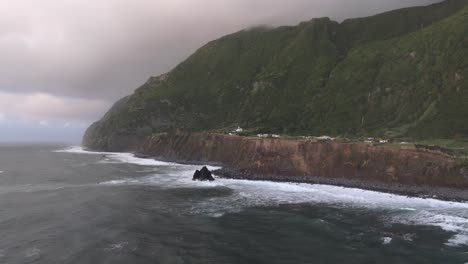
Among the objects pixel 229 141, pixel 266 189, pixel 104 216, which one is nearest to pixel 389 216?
pixel 266 189

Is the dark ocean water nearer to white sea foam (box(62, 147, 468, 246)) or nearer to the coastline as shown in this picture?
white sea foam (box(62, 147, 468, 246))

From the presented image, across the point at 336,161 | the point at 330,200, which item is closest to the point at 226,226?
the point at 330,200

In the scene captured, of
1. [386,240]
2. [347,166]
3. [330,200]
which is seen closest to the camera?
[386,240]

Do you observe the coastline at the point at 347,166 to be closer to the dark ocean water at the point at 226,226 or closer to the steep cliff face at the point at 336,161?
the steep cliff face at the point at 336,161

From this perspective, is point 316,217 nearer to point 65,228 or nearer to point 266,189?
point 266,189

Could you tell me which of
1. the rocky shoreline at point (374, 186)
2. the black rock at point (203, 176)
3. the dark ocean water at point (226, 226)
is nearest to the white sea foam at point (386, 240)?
the dark ocean water at point (226, 226)

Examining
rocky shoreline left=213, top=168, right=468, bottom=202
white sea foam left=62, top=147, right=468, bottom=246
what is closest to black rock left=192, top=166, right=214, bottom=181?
white sea foam left=62, top=147, right=468, bottom=246

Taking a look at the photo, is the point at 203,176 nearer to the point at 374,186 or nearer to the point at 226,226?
the point at 374,186

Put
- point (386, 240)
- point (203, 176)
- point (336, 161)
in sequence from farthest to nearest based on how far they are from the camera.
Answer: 1. point (203, 176)
2. point (336, 161)
3. point (386, 240)
